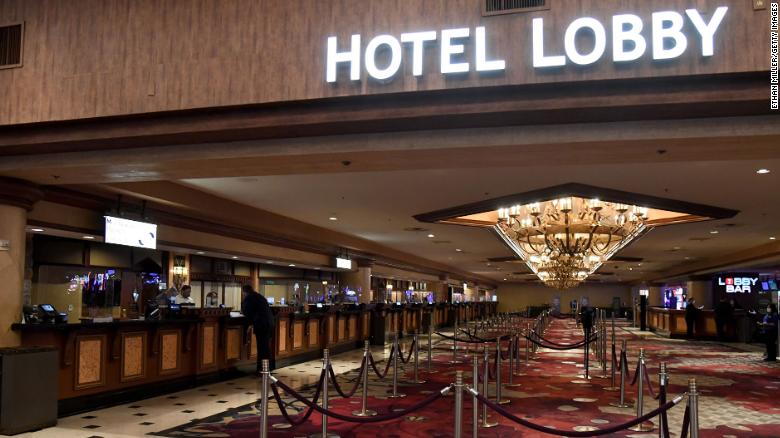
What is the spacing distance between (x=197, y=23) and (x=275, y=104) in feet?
3.46

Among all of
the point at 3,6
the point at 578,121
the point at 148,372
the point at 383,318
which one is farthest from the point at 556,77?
the point at 383,318

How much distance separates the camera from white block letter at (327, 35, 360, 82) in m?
5.20

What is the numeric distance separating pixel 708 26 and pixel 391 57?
2228 mm

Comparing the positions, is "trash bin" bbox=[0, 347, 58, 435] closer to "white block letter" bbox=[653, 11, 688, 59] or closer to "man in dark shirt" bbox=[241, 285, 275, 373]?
"man in dark shirt" bbox=[241, 285, 275, 373]

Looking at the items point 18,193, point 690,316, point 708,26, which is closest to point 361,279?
point 690,316

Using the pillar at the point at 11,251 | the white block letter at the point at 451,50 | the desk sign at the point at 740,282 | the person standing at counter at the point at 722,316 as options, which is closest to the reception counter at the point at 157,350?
the pillar at the point at 11,251

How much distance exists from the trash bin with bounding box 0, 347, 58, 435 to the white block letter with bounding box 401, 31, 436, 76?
4618mm

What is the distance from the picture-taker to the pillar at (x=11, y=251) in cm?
691

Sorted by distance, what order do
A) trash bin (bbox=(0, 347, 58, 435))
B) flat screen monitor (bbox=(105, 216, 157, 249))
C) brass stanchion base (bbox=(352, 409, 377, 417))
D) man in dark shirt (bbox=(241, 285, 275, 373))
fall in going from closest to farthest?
trash bin (bbox=(0, 347, 58, 435))
brass stanchion base (bbox=(352, 409, 377, 417))
flat screen monitor (bbox=(105, 216, 157, 249))
man in dark shirt (bbox=(241, 285, 275, 373))

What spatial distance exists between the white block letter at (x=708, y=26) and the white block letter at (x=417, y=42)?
1.82m

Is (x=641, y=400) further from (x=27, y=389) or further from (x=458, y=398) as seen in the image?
(x=27, y=389)

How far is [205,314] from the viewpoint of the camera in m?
9.86
